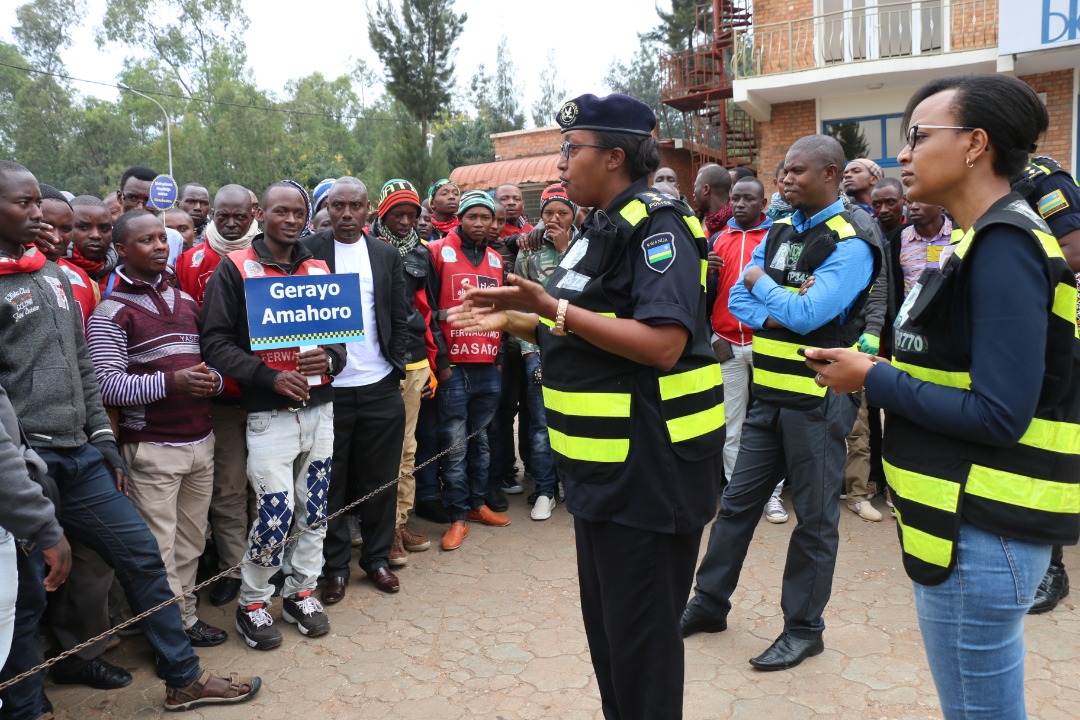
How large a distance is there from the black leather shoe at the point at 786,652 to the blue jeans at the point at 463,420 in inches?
101

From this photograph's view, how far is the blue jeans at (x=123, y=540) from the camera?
3389mm

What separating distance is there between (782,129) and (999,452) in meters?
17.1

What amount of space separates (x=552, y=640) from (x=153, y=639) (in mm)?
1843

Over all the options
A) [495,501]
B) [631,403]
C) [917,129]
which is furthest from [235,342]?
[917,129]

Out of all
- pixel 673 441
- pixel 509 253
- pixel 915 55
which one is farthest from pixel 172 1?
pixel 673 441

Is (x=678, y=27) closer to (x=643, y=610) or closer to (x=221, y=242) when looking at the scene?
(x=221, y=242)

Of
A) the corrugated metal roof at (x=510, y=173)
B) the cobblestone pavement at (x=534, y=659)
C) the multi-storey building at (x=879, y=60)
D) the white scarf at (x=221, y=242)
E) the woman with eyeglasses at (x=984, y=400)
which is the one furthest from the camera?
the corrugated metal roof at (x=510, y=173)

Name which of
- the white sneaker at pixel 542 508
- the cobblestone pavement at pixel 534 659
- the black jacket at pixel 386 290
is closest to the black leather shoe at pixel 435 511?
the white sneaker at pixel 542 508

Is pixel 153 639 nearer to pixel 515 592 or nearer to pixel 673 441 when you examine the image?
pixel 515 592

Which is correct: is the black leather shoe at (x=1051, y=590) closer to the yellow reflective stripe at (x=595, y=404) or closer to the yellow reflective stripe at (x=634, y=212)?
the yellow reflective stripe at (x=595, y=404)

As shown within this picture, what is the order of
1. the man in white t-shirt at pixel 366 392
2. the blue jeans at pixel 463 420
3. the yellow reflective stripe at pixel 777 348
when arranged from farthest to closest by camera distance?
the blue jeans at pixel 463 420
the man in white t-shirt at pixel 366 392
the yellow reflective stripe at pixel 777 348

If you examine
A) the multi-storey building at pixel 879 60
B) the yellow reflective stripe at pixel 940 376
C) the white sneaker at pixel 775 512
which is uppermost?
the multi-storey building at pixel 879 60

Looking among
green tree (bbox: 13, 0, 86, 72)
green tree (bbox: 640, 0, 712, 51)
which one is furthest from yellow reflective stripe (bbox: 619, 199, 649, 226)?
green tree (bbox: 13, 0, 86, 72)

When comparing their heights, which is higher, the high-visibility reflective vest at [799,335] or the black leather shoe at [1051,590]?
the high-visibility reflective vest at [799,335]
